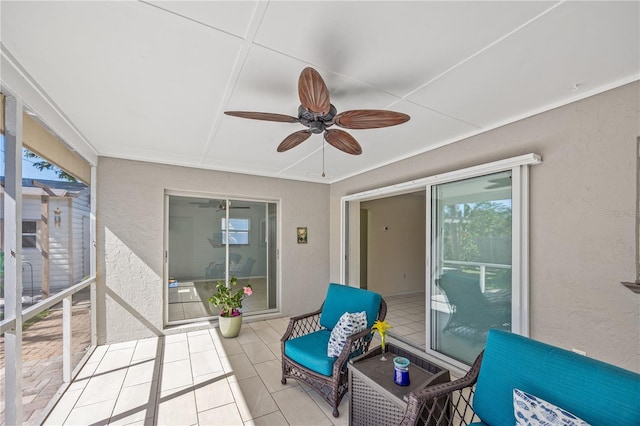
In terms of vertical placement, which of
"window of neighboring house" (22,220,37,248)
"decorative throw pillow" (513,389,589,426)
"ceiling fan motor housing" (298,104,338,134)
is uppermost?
"ceiling fan motor housing" (298,104,338,134)

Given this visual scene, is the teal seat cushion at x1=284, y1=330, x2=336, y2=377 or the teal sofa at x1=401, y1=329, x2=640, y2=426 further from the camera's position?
the teal seat cushion at x1=284, y1=330, x2=336, y2=377

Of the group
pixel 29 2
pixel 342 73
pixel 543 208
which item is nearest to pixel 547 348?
pixel 543 208

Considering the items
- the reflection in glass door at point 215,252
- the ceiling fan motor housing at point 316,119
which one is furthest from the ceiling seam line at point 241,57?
the reflection in glass door at point 215,252

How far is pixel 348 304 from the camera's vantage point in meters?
2.91

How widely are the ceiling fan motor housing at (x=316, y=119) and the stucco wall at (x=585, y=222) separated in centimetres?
181

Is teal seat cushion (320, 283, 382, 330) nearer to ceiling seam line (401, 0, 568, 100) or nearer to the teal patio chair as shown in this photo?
the teal patio chair

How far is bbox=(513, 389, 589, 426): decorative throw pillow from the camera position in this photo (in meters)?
1.17

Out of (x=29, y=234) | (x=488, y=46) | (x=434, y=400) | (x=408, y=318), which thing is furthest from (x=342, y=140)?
(x=408, y=318)

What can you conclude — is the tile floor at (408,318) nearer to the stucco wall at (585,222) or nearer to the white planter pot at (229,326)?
the stucco wall at (585,222)

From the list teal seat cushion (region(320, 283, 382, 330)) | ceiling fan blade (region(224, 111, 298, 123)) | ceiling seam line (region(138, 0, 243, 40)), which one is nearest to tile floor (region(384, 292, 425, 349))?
teal seat cushion (region(320, 283, 382, 330))

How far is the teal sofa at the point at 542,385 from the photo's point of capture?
1.17 meters

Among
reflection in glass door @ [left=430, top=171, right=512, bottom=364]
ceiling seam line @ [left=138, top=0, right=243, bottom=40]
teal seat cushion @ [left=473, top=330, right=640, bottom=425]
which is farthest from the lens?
reflection in glass door @ [left=430, top=171, right=512, bottom=364]

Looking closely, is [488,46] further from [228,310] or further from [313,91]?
[228,310]

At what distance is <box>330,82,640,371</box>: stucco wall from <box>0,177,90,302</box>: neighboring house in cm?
398
